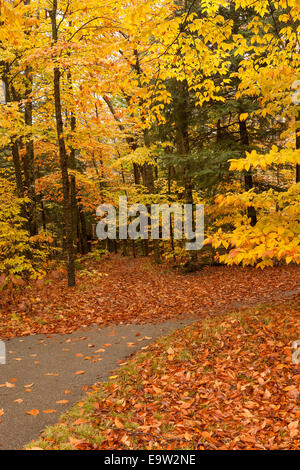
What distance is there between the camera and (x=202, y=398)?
4680 mm

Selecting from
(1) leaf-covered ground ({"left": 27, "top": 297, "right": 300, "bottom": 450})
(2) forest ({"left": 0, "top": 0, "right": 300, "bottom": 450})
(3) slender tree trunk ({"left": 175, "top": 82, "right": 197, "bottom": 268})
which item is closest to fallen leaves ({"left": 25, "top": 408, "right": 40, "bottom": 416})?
(2) forest ({"left": 0, "top": 0, "right": 300, "bottom": 450})

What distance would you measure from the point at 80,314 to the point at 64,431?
5087mm

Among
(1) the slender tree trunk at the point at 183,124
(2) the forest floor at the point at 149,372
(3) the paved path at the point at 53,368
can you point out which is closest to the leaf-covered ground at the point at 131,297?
(2) the forest floor at the point at 149,372

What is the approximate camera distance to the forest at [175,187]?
4520 mm

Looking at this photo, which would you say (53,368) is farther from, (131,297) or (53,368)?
(131,297)

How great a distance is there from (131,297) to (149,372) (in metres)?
5.52

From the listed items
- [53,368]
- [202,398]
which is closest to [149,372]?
[202,398]

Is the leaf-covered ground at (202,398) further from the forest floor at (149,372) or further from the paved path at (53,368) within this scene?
the paved path at (53,368)

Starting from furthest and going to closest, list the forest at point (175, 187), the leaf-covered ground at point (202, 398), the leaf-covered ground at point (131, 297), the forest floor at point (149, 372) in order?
the leaf-covered ground at point (131, 297) → the forest at point (175, 187) → the forest floor at point (149, 372) → the leaf-covered ground at point (202, 398)

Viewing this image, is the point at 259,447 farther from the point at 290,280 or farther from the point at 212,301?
the point at 290,280

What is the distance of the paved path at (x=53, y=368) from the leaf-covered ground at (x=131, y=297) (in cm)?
63

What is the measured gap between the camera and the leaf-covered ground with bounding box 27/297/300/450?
3811 mm

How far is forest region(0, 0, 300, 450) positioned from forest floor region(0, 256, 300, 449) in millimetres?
37

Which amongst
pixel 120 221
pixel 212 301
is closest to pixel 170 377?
pixel 212 301
